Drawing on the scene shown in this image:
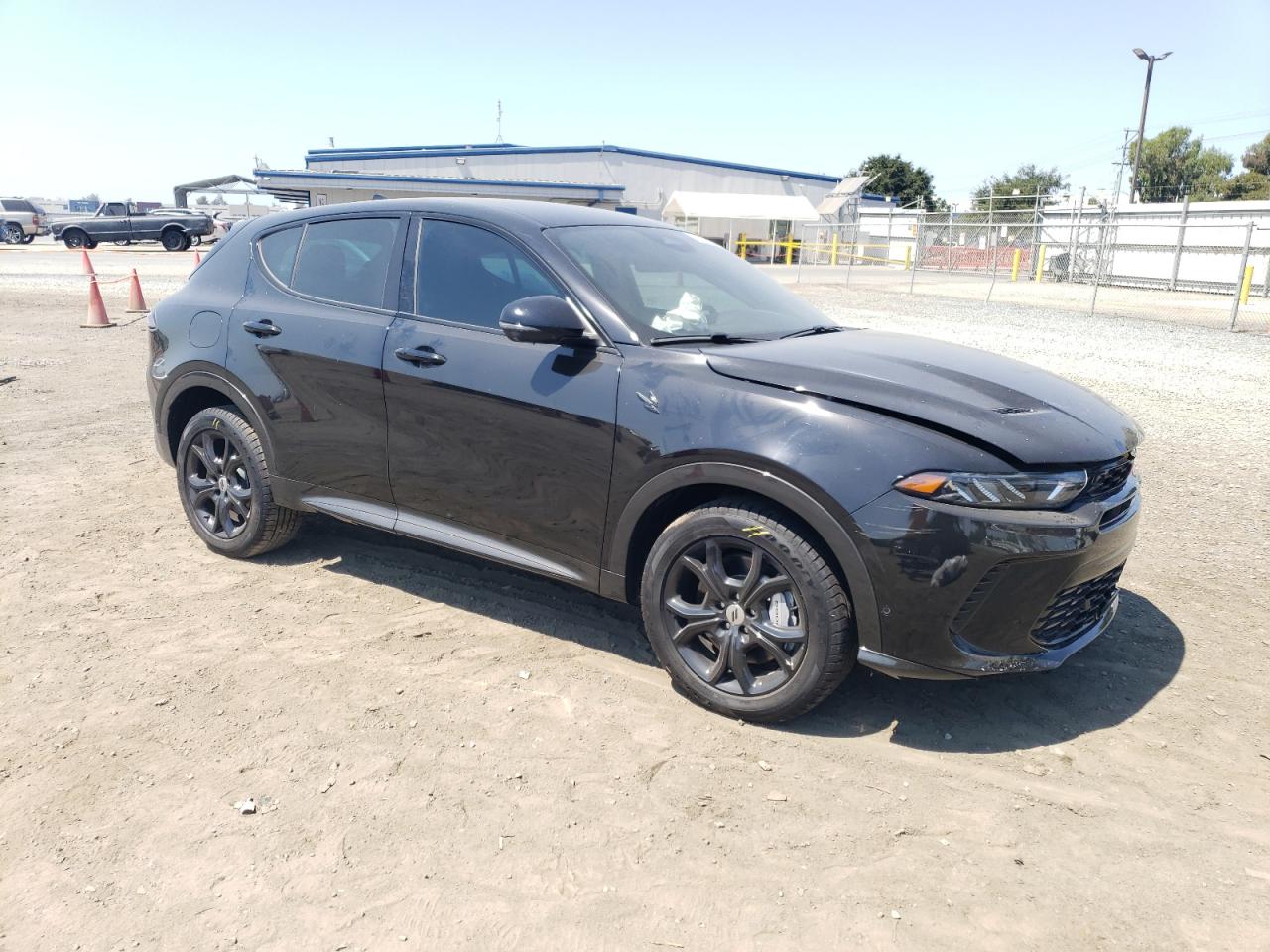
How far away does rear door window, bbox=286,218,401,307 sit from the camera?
167 inches

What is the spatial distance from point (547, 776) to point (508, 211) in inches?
92.2

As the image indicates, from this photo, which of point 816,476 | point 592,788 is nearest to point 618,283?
point 816,476

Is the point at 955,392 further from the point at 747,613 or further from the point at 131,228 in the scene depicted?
the point at 131,228

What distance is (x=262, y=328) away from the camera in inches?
177

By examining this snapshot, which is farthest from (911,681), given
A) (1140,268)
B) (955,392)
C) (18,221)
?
(18,221)

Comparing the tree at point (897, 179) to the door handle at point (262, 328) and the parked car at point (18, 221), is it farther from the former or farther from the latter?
the door handle at point (262, 328)

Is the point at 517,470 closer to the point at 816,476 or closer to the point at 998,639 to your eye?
the point at 816,476

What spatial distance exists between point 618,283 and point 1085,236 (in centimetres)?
3273

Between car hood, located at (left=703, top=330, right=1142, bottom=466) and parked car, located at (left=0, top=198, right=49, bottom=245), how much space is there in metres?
48.1

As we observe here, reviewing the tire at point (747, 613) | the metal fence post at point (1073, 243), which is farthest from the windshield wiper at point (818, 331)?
the metal fence post at point (1073, 243)

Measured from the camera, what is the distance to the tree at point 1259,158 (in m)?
57.3

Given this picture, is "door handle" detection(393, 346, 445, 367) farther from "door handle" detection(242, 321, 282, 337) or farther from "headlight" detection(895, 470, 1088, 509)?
"headlight" detection(895, 470, 1088, 509)

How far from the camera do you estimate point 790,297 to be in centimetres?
448

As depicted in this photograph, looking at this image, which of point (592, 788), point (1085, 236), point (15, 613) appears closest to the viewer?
point (592, 788)
